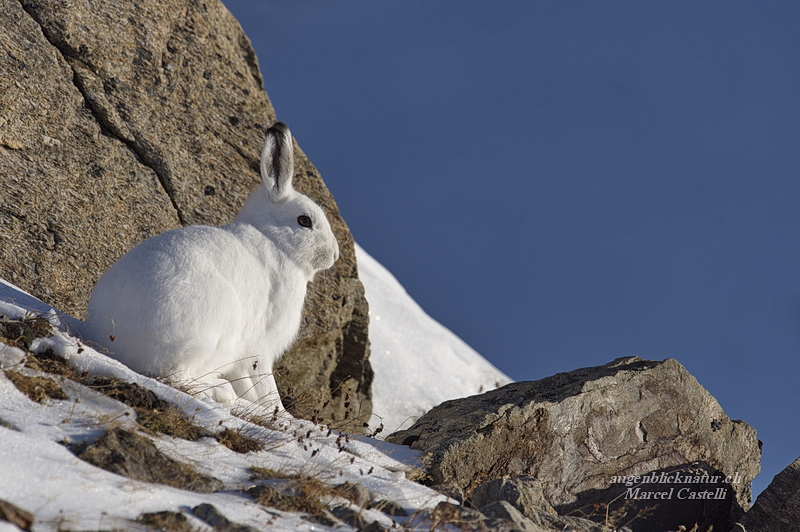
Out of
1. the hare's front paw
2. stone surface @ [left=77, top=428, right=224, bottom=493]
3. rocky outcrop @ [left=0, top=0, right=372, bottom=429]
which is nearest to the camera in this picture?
stone surface @ [left=77, top=428, right=224, bottom=493]

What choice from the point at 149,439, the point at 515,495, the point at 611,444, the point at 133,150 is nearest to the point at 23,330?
the point at 149,439

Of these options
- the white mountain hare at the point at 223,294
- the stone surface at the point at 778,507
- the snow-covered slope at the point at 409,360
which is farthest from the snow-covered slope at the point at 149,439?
the snow-covered slope at the point at 409,360

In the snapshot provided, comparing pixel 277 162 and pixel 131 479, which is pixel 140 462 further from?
pixel 277 162

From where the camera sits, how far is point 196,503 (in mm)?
3768

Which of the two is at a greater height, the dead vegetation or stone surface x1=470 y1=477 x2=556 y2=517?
the dead vegetation

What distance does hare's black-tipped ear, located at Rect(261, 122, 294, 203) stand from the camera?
658cm

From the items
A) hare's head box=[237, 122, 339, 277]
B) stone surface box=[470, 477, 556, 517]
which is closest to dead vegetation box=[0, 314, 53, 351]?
hare's head box=[237, 122, 339, 277]

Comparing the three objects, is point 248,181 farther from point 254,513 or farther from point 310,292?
point 254,513

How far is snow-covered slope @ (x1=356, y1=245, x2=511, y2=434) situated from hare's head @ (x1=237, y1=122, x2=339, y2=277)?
8.51 meters

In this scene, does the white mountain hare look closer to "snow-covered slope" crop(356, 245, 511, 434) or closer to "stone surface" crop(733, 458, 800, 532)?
"stone surface" crop(733, 458, 800, 532)

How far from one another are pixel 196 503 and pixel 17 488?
33.3 inches

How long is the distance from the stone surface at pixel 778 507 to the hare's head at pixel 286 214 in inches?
183

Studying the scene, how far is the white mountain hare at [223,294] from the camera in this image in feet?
17.3

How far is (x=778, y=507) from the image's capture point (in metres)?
6.84
